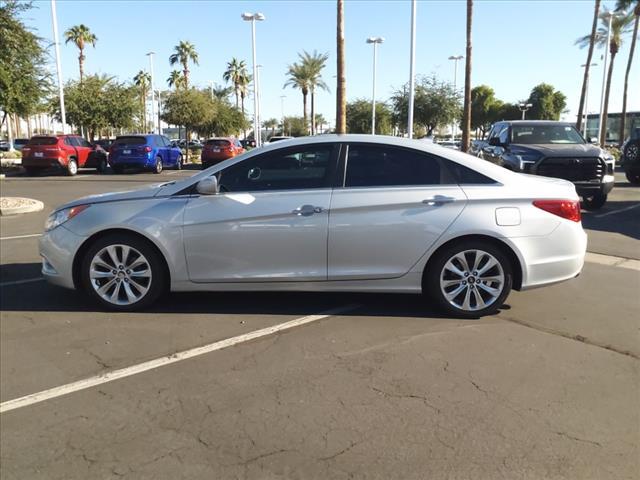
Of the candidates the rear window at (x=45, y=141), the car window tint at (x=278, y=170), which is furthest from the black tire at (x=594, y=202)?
the rear window at (x=45, y=141)

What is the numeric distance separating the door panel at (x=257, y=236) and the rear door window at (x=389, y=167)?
1.14 ft

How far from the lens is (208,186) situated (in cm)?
483

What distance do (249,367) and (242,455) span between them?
107 cm

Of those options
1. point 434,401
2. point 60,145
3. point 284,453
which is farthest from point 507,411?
point 60,145

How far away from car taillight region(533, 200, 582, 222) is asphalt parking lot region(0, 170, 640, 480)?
3.02ft

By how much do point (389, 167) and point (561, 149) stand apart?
24.2ft

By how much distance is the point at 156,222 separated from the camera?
489 centimetres

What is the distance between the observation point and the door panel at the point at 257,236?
480cm

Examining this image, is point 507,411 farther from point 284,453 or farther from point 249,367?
point 249,367

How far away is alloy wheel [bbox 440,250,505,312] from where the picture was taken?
484cm

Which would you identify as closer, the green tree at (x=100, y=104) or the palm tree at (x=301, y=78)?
the green tree at (x=100, y=104)

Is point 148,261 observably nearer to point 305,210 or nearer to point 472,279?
point 305,210

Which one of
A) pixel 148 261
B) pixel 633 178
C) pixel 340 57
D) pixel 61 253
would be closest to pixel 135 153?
pixel 340 57

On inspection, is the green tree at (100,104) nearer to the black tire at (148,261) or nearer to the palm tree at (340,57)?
the palm tree at (340,57)
